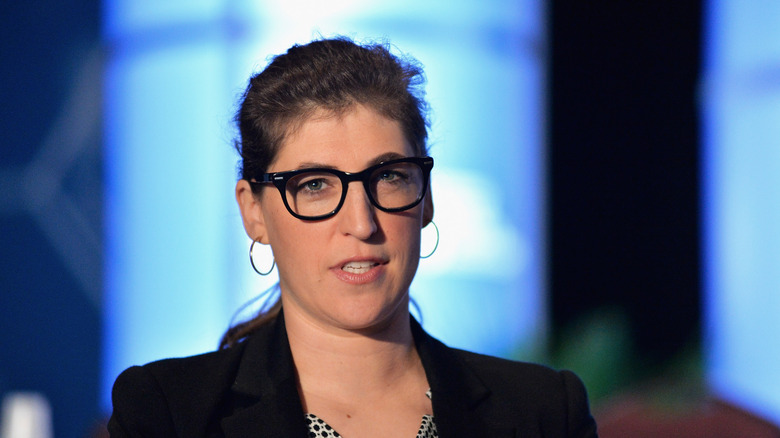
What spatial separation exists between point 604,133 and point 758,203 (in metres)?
1.20

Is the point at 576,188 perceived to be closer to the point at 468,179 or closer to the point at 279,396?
the point at 468,179

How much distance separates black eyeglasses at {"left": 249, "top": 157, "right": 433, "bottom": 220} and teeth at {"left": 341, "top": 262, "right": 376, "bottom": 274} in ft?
0.35

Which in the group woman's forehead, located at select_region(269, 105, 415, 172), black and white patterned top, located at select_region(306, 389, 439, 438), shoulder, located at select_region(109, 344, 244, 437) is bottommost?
black and white patterned top, located at select_region(306, 389, 439, 438)

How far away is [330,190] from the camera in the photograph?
4.94 ft

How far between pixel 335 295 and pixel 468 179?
3704mm

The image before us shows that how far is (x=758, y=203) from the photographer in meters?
5.25

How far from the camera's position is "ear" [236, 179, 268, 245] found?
164 centimetres

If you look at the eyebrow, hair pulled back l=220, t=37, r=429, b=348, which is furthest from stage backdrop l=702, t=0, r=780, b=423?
the eyebrow

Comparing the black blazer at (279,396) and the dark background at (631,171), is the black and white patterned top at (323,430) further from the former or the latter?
the dark background at (631,171)

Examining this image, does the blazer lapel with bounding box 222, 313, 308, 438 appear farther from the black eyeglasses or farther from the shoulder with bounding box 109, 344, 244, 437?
the black eyeglasses

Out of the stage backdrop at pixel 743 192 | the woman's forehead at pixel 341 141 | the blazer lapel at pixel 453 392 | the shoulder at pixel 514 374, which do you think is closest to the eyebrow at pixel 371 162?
the woman's forehead at pixel 341 141

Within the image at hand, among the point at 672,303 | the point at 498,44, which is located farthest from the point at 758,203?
the point at 498,44

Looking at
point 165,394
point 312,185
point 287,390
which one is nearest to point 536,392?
point 287,390

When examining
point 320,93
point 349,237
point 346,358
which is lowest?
point 346,358
